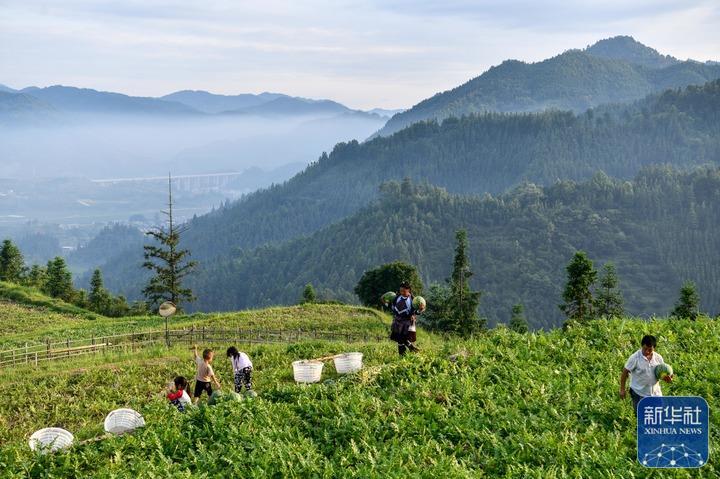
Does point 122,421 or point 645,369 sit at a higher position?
point 645,369

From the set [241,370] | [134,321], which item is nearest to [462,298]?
[134,321]

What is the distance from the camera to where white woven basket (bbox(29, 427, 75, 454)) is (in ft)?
44.4

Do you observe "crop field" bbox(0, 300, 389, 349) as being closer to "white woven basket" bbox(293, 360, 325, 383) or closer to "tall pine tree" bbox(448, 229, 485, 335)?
"white woven basket" bbox(293, 360, 325, 383)

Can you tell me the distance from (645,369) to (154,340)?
85.8 ft

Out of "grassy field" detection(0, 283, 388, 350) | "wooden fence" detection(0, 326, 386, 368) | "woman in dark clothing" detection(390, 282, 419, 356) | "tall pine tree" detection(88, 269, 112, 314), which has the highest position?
"woman in dark clothing" detection(390, 282, 419, 356)

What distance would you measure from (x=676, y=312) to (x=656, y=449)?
168 feet

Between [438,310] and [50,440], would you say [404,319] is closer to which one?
[50,440]

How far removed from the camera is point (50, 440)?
1408 centimetres

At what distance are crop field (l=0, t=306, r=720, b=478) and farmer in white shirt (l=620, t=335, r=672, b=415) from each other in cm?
114

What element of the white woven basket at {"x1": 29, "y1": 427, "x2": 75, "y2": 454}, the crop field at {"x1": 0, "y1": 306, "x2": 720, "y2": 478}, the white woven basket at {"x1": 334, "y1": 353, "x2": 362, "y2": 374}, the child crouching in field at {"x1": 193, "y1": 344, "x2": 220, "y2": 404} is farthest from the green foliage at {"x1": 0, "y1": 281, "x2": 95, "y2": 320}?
the white woven basket at {"x1": 29, "y1": 427, "x2": 75, "y2": 454}

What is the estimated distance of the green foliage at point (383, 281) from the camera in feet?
236

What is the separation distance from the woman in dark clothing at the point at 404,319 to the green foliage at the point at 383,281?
50423 millimetres

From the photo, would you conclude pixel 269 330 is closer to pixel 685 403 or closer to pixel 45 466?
pixel 45 466

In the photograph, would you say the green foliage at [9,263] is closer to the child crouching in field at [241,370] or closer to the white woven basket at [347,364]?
the white woven basket at [347,364]
